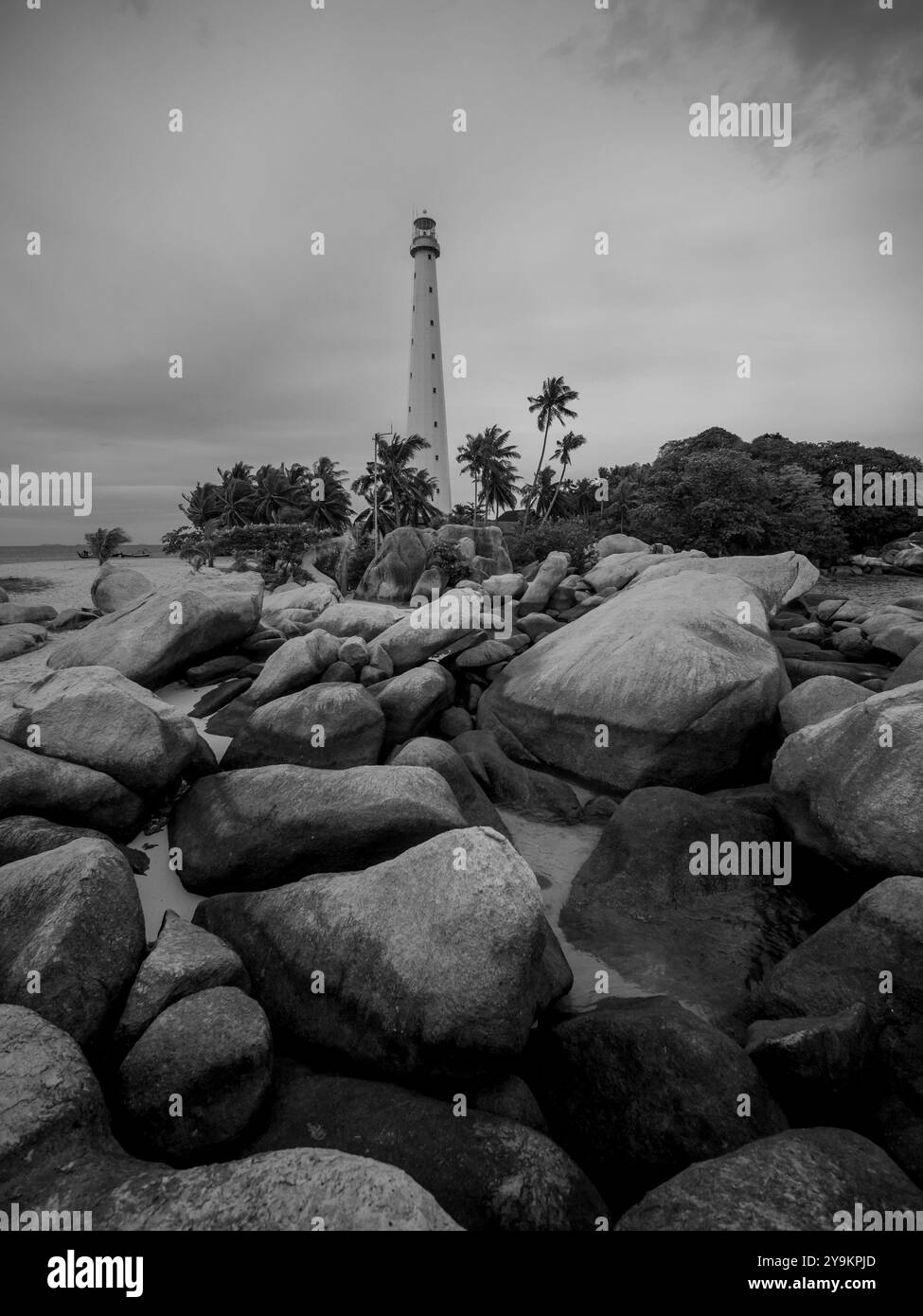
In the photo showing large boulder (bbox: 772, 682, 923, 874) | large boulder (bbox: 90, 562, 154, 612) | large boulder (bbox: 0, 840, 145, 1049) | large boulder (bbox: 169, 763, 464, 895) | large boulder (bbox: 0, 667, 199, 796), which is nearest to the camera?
large boulder (bbox: 0, 840, 145, 1049)

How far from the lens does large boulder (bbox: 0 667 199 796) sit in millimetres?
7750

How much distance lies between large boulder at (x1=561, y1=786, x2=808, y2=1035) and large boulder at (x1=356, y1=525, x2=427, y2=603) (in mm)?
23738

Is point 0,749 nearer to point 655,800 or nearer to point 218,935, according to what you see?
point 218,935

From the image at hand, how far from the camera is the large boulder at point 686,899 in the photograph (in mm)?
6473

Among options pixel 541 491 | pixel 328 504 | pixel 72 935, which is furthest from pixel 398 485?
pixel 72 935

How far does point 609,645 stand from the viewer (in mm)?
11070

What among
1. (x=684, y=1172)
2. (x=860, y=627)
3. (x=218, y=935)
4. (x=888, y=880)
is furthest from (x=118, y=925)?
(x=860, y=627)

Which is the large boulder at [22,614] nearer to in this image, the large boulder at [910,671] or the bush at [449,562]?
the bush at [449,562]

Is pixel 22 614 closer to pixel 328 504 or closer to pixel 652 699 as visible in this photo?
pixel 652 699

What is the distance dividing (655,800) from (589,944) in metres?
2.14

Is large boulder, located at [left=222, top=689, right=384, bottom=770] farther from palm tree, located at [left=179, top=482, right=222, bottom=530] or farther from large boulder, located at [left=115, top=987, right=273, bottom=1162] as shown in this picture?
palm tree, located at [left=179, top=482, right=222, bottom=530]

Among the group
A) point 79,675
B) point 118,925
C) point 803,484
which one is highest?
point 803,484

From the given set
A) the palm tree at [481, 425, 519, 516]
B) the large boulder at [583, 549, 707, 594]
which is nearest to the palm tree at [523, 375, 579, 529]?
the palm tree at [481, 425, 519, 516]
